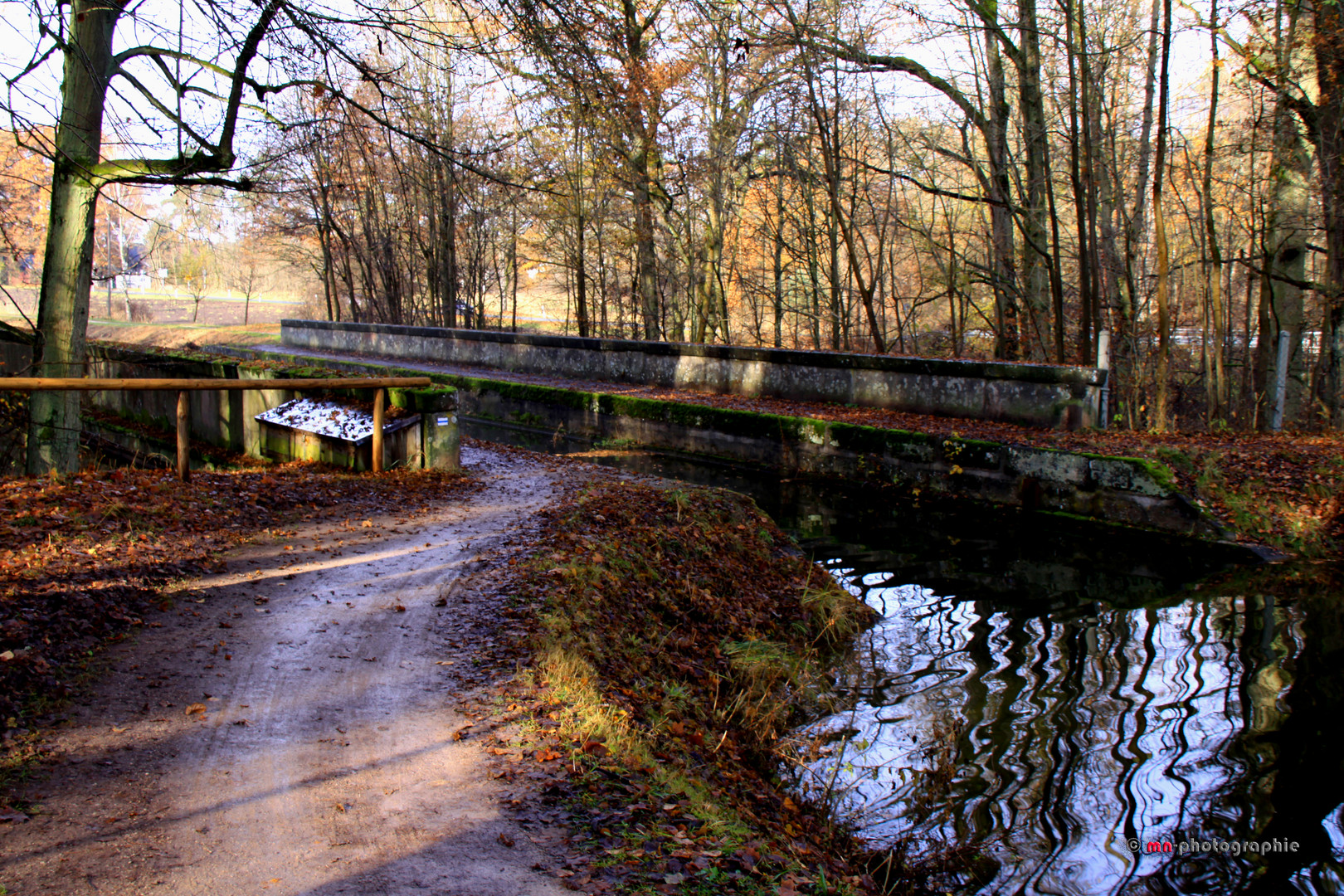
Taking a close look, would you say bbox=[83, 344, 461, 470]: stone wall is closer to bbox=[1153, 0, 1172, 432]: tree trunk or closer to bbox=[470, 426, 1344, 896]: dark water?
bbox=[470, 426, 1344, 896]: dark water

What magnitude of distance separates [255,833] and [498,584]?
302cm

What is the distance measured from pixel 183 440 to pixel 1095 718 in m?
7.75

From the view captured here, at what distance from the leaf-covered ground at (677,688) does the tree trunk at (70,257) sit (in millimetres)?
5147

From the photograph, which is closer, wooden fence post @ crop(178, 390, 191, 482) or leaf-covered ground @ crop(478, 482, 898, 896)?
leaf-covered ground @ crop(478, 482, 898, 896)

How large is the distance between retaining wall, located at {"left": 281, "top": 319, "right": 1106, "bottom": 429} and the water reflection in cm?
457

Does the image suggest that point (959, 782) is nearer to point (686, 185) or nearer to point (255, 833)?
point (255, 833)

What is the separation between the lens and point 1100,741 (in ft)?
16.3

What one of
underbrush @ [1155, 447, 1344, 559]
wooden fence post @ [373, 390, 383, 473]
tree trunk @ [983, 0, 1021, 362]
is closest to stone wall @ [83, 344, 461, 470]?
wooden fence post @ [373, 390, 383, 473]

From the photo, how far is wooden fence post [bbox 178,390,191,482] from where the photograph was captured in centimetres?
718

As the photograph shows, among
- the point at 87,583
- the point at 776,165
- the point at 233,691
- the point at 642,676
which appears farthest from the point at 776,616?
the point at 776,165

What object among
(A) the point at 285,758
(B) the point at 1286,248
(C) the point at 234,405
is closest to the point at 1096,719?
(A) the point at 285,758

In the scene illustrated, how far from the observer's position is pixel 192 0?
6281 millimetres

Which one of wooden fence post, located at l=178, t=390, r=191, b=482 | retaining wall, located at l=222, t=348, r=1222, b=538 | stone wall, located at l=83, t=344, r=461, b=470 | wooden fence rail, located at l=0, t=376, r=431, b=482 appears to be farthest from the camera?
retaining wall, located at l=222, t=348, r=1222, b=538

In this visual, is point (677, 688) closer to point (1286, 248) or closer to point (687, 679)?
point (687, 679)
